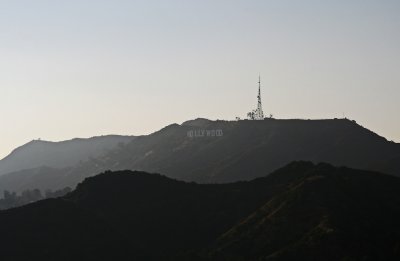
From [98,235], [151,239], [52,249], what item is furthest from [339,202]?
[52,249]

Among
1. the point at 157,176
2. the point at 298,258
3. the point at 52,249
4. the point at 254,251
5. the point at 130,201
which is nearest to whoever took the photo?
the point at 298,258

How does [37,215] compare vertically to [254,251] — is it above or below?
above

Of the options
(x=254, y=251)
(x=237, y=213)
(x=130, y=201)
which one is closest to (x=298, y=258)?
(x=254, y=251)

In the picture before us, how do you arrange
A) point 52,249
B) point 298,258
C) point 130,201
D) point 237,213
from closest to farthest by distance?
point 298,258 < point 52,249 < point 237,213 < point 130,201

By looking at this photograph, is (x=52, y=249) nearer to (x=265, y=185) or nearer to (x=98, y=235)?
(x=98, y=235)

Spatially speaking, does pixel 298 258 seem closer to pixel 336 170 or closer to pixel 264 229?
pixel 264 229

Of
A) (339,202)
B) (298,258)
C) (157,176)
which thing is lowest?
(298,258)

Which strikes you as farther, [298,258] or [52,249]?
[52,249]
